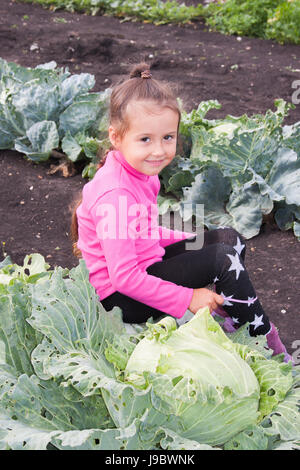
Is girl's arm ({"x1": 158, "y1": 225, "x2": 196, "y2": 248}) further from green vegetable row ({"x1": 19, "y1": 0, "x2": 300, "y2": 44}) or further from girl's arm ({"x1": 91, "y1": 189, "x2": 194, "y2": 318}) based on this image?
green vegetable row ({"x1": 19, "y1": 0, "x2": 300, "y2": 44})

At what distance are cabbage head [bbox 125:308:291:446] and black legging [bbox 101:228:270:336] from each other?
369 millimetres

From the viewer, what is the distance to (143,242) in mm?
2928

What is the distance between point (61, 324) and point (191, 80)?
5287 mm

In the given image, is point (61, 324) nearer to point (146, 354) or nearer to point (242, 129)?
point (146, 354)

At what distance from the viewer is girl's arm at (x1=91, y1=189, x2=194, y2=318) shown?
2656 millimetres

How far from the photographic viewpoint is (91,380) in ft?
6.90

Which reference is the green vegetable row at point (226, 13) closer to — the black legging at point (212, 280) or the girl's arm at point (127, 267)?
the black legging at point (212, 280)

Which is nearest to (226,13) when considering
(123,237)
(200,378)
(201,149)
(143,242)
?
(201,149)

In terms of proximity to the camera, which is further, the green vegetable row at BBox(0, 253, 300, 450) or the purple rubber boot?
the purple rubber boot

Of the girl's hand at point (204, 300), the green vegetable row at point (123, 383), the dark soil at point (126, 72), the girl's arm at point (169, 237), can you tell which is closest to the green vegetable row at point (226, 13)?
the dark soil at point (126, 72)

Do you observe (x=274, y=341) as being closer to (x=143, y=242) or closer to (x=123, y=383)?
(x=143, y=242)

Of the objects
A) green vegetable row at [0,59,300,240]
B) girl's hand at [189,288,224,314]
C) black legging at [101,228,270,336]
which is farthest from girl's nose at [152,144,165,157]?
green vegetable row at [0,59,300,240]

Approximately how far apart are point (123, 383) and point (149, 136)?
1.08m

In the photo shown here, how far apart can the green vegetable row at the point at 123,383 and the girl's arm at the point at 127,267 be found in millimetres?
167
